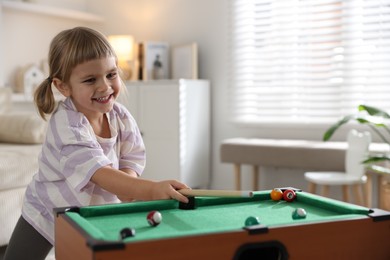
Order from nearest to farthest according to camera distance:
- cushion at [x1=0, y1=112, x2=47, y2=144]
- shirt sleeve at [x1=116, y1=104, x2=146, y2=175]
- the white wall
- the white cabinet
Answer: shirt sleeve at [x1=116, y1=104, x2=146, y2=175] → cushion at [x1=0, y1=112, x2=47, y2=144] → the white cabinet → the white wall

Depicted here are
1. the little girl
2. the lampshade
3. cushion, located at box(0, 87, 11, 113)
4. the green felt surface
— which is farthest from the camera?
the lampshade

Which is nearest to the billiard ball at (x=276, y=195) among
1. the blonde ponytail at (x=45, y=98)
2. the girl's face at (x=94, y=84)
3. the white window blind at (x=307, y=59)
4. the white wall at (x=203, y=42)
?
the girl's face at (x=94, y=84)

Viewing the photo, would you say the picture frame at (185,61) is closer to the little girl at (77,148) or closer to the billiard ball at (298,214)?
the little girl at (77,148)

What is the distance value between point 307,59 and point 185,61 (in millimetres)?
1023

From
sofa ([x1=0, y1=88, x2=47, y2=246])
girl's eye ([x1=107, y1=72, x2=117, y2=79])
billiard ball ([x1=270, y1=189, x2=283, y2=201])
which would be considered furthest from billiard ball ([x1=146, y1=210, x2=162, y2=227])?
sofa ([x1=0, y1=88, x2=47, y2=246])

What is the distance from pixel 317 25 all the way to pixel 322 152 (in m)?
1.03

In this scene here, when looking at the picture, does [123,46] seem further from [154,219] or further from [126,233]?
[126,233]

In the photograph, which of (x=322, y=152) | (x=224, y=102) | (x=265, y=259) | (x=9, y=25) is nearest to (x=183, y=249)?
(x=265, y=259)

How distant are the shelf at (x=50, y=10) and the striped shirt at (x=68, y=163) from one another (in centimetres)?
294

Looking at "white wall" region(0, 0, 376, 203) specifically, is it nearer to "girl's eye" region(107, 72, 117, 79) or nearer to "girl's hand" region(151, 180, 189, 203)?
"girl's eye" region(107, 72, 117, 79)

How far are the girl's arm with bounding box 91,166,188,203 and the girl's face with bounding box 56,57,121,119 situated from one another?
0.71 feet

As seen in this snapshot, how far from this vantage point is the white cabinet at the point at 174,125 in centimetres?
433

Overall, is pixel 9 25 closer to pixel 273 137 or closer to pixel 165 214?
pixel 273 137

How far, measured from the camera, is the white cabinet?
4.33 m
